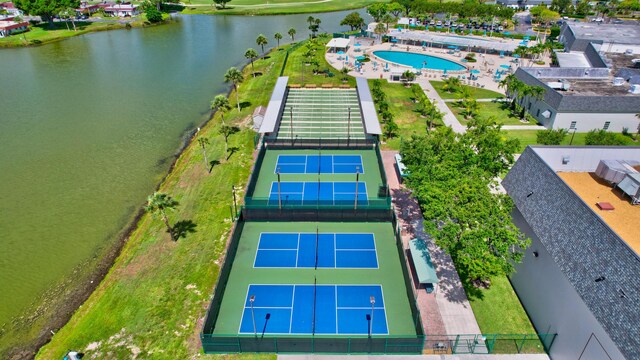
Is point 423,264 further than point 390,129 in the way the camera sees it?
No

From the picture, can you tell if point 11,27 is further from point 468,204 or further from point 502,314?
point 502,314

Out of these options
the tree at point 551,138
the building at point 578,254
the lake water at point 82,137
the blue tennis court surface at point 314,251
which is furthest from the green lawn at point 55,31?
the building at point 578,254

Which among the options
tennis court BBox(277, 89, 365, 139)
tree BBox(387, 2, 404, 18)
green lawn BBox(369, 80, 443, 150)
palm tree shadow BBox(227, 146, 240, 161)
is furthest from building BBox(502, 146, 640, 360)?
tree BBox(387, 2, 404, 18)

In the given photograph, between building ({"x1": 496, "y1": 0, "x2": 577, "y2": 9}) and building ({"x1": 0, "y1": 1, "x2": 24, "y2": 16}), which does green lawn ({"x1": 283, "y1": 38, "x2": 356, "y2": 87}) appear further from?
building ({"x1": 0, "y1": 1, "x2": 24, "y2": 16})

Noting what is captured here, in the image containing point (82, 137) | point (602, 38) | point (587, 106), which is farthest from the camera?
point (602, 38)

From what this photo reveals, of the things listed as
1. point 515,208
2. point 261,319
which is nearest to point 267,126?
point 261,319

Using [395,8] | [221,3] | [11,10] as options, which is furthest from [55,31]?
[395,8]
